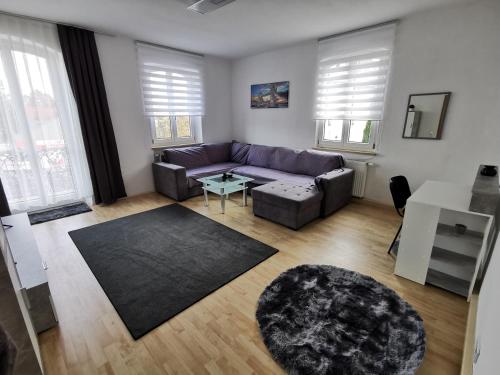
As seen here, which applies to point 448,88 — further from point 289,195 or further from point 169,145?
point 169,145

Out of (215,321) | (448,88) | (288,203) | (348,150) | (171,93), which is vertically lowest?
(215,321)

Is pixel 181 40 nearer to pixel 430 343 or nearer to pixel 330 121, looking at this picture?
pixel 330 121

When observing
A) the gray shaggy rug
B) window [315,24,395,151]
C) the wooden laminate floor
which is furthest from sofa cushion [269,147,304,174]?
the gray shaggy rug

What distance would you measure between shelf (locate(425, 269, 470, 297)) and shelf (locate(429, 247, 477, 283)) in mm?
47

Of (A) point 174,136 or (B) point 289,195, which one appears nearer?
(B) point 289,195

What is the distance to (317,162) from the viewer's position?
3.90 m

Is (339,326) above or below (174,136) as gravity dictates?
below

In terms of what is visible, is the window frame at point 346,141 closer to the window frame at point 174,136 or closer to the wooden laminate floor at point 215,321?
the wooden laminate floor at point 215,321

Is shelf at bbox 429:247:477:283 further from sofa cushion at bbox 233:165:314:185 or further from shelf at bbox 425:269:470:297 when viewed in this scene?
sofa cushion at bbox 233:165:314:185

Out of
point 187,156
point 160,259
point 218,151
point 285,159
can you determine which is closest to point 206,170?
point 187,156

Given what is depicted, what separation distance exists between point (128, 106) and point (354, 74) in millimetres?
3531

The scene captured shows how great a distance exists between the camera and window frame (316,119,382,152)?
11.8 ft

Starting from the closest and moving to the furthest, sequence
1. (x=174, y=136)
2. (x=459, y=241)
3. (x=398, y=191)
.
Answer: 1. (x=459, y=241)
2. (x=398, y=191)
3. (x=174, y=136)

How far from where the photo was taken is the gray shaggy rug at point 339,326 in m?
1.40
